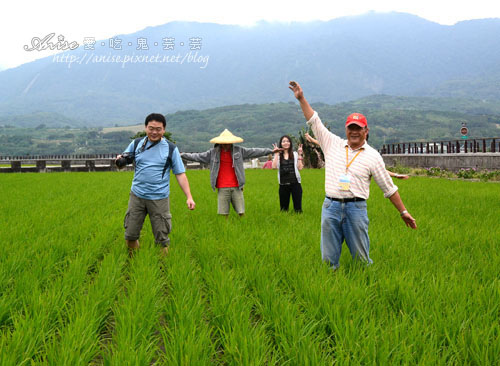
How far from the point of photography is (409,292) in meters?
2.95

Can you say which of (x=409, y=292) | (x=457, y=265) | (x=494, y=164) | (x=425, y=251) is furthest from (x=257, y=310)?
(x=494, y=164)

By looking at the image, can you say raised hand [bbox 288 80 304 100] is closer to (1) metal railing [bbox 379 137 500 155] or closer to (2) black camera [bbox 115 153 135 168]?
(2) black camera [bbox 115 153 135 168]

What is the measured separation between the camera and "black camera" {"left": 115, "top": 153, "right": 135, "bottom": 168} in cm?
412

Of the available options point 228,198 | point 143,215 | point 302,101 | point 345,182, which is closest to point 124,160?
point 143,215

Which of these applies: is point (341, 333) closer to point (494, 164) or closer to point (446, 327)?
point (446, 327)

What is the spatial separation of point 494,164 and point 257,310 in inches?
694

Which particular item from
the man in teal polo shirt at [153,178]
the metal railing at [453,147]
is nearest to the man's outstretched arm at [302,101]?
the man in teal polo shirt at [153,178]

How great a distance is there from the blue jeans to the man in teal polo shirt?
151 cm

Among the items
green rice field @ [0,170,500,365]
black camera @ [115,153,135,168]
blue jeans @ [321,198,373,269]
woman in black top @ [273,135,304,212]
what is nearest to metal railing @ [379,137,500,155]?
woman in black top @ [273,135,304,212]

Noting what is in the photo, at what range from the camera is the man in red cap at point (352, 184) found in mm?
3330

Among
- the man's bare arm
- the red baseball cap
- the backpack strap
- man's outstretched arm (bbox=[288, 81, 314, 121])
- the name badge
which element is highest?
man's outstretched arm (bbox=[288, 81, 314, 121])

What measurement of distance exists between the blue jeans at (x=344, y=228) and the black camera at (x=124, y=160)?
205cm

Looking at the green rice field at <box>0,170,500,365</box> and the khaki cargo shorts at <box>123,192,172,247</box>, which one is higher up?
the khaki cargo shorts at <box>123,192,172,247</box>

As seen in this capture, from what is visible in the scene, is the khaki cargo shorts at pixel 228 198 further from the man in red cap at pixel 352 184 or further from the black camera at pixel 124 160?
the man in red cap at pixel 352 184
